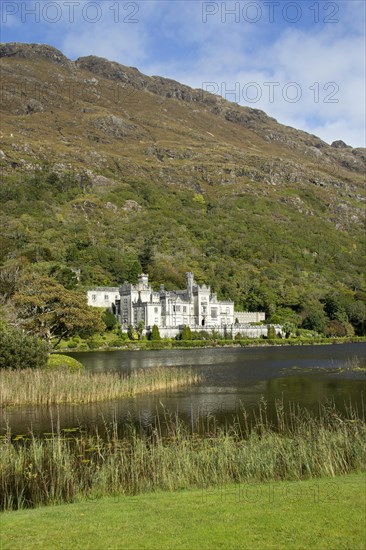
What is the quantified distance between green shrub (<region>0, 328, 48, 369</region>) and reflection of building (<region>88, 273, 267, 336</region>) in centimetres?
6564

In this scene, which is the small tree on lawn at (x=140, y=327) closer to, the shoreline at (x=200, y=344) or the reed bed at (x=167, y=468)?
the shoreline at (x=200, y=344)

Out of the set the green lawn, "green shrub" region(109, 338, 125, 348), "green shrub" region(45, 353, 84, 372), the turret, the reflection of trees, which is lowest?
the reflection of trees

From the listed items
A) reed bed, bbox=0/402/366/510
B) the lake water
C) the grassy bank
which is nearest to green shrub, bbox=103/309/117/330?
the grassy bank

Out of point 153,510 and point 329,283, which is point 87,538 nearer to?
point 153,510

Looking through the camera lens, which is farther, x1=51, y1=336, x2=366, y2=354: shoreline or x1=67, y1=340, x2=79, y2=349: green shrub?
x1=51, y1=336, x2=366, y2=354: shoreline

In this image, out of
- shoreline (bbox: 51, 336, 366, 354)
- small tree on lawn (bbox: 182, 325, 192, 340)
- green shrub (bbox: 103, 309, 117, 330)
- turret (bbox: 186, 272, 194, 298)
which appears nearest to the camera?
shoreline (bbox: 51, 336, 366, 354)

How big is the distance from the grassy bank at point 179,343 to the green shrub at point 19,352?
39.5 metres

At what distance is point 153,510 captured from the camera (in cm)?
947

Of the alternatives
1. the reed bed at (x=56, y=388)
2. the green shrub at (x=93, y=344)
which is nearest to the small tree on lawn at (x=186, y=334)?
the green shrub at (x=93, y=344)

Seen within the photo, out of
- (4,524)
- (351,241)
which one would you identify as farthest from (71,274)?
(351,241)

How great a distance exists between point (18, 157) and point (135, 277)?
Answer: 79773 millimetres

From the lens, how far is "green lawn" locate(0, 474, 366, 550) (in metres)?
7.88

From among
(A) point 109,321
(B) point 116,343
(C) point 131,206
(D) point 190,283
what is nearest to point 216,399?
(B) point 116,343

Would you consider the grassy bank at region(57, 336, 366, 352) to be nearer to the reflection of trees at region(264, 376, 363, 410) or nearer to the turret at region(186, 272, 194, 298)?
the turret at region(186, 272, 194, 298)
